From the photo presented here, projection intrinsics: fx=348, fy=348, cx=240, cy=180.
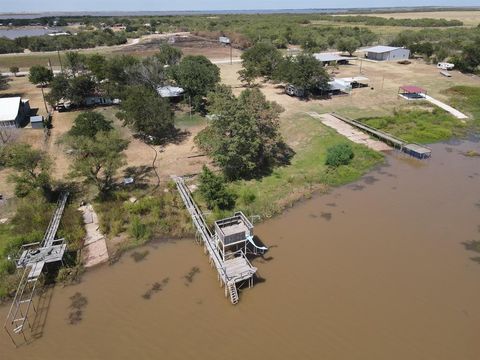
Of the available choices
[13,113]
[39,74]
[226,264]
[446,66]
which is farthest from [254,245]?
[446,66]

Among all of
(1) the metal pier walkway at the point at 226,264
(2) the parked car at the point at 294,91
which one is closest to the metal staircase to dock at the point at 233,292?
(1) the metal pier walkway at the point at 226,264

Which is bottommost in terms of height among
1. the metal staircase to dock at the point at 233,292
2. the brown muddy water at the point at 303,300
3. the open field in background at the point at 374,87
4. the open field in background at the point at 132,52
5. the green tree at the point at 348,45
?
the brown muddy water at the point at 303,300

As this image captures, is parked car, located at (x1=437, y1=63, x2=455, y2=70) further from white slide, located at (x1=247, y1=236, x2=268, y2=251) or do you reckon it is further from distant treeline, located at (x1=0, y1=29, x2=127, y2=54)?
distant treeline, located at (x1=0, y1=29, x2=127, y2=54)

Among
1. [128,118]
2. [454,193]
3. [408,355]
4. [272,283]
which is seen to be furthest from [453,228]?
[128,118]

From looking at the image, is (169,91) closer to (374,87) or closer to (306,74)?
(306,74)

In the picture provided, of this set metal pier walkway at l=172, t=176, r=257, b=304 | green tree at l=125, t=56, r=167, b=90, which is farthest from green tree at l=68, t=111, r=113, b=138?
metal pier walkway at l=172, t=176, r=257, b=304

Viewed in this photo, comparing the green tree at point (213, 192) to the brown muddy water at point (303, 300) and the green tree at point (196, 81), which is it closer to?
the brown muddy water at point (303, 300)
